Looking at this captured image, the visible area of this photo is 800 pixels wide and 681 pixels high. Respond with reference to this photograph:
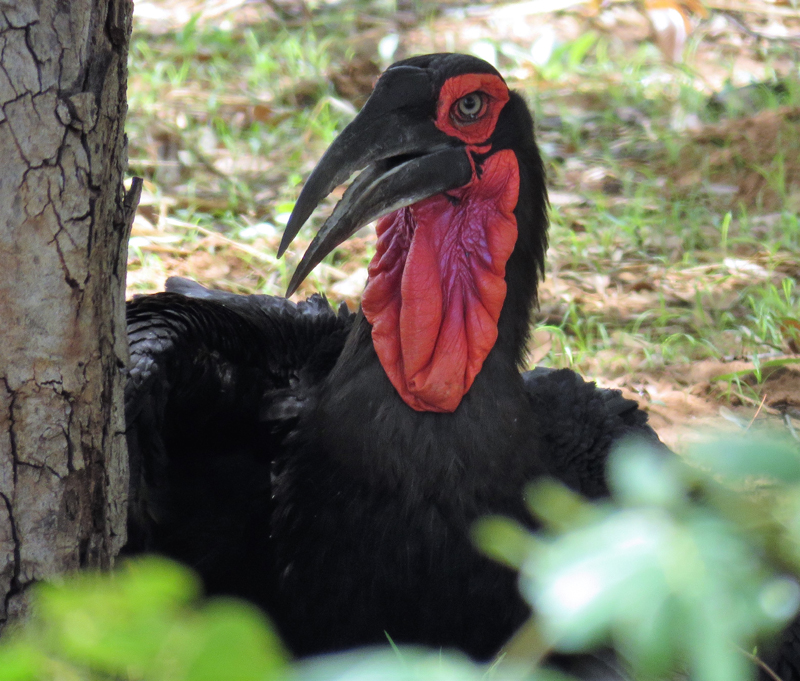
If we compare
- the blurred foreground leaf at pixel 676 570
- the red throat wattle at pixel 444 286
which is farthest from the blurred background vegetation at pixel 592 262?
the red throat wattle at pixel 444 286

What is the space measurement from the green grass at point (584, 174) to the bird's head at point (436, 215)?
134 centimetres

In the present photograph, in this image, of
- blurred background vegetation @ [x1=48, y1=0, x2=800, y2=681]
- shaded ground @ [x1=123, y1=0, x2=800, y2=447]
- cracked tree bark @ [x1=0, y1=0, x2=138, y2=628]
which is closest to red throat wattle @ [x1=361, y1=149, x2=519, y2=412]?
blurred background vegetation @ [x1=48, y1=0, x2=800, y2=681]

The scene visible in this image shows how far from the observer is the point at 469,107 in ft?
6.64

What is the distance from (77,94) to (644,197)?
3443 millimetres

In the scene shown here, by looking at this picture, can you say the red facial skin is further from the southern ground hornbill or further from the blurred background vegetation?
the blurred background vegetation

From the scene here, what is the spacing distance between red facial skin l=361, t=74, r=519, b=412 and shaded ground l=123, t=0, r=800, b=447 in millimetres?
1164

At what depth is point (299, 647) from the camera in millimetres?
2121

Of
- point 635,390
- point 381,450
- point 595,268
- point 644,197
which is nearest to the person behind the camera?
point 381,450

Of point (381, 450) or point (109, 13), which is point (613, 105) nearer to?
point (381, 450)

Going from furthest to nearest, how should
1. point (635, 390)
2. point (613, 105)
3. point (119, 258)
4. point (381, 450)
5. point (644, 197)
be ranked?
point (613, 105), point (644, 197), point (635, 390), point (381, 450), point (119, 258)

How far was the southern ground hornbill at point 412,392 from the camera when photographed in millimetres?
1968

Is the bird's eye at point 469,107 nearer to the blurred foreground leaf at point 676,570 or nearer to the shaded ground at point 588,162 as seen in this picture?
the shaded ground at point 588,162

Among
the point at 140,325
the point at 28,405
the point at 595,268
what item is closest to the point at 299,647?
the point at 140,325

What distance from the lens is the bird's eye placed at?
2016mm
